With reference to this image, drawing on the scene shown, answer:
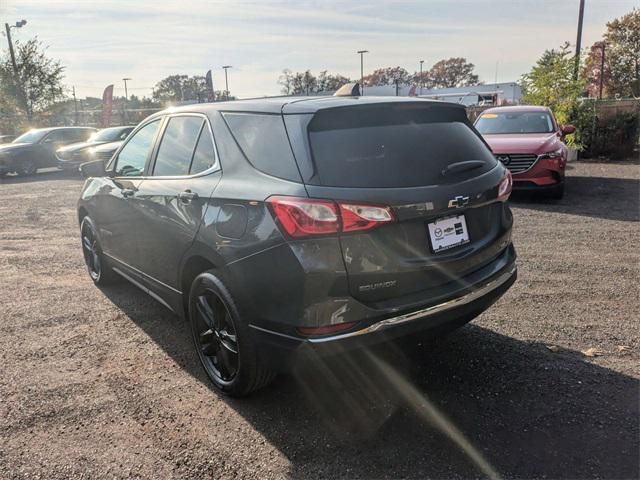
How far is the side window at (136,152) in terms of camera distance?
4098mm

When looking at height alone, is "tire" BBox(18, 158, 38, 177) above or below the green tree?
below

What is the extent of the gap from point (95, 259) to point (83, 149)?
495 inches

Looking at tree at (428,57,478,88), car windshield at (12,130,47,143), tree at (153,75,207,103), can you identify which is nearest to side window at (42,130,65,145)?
car windshield at (12,130,47,143)

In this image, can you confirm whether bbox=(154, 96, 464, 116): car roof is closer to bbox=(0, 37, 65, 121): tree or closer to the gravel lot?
the gravel lot

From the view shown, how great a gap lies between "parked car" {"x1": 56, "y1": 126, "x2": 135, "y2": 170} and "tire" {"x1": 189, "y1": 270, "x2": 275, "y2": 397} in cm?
1410

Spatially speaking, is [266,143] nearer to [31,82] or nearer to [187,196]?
[187,196]

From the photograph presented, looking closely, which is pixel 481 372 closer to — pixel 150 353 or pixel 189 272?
pixel 189 272

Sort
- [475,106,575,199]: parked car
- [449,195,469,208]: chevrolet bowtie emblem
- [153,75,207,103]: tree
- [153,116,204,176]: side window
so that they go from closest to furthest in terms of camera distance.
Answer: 1. [449,195,469,208]: chevrolet bowtie emblem
2. [153,116,204,176]: side window
3. [475,106,575,199]: parked car
4. [153,75,207,103]: tree

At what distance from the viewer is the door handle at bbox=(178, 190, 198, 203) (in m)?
3.18

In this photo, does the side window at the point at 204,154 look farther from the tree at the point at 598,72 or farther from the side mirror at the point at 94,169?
the tree at the point at 598,72

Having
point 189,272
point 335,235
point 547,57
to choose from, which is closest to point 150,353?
point 189,272

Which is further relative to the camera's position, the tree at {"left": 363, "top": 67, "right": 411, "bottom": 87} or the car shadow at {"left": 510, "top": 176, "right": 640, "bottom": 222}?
the tree at {"left": 363, "top": 67, "right": 411, "bottom": 87}

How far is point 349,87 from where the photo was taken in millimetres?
3707

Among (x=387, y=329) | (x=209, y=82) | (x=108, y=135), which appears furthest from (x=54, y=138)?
(x=387, y=329)
